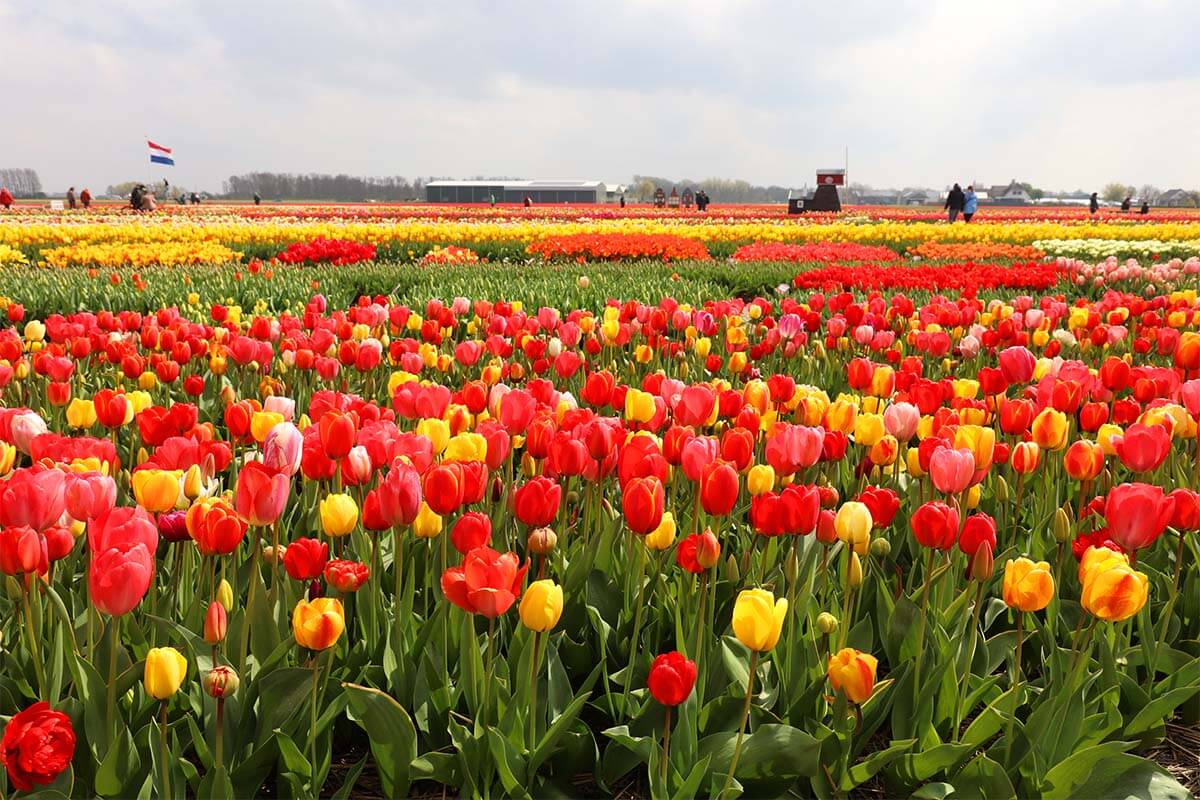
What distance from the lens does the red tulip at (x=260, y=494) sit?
1.73 metres

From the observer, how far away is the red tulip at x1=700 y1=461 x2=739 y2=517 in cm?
182

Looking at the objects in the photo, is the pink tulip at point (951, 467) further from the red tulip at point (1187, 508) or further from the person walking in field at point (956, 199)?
the person walking in field at point (956, 199)

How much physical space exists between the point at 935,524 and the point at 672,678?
765 mm

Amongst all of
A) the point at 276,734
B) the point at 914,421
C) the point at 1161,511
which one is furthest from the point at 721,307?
the point at 276,734

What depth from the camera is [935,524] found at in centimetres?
186

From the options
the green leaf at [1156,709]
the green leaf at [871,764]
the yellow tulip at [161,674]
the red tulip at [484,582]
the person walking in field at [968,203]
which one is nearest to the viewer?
the yellow tulip at [161,674]

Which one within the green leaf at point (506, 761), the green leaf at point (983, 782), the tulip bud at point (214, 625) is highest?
the tulip bud at point (214, 625)

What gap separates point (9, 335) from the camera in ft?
13.2

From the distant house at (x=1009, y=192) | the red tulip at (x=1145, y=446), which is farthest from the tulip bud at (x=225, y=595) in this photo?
the distant house at (x=1009, y=192)

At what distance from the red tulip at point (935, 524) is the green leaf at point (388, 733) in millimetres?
1094

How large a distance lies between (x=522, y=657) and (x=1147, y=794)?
3.91 ft

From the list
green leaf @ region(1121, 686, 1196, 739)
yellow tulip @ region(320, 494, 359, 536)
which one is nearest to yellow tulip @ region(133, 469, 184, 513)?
yellow tulip @ region(320, 494, 359, 536)

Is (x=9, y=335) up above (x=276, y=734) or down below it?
above

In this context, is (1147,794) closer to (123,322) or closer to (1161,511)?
(1161,511)
